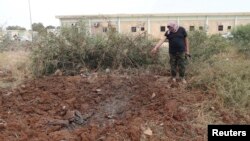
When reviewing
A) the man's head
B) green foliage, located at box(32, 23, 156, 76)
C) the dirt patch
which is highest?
the man's head

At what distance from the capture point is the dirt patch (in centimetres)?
496

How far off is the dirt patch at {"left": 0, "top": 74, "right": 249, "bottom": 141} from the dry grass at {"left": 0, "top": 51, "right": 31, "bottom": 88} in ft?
2.35

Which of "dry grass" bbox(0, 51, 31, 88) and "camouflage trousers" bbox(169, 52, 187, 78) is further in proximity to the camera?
"dry grass" bbox(0, 51, 31, 88)

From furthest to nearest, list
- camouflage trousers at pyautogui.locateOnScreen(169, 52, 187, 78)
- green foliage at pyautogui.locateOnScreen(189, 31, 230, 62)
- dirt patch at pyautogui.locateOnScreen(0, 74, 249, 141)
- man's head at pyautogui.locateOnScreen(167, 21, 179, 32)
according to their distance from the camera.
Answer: green foliage at pyautogui.locateOnScreen(189, 31, 230, 62)
camouflage trousers at pyautogui.locateOnScreen(169, 52, 187, 78)
man's head at pyautogui.locateOnScreen(167, 21, 179, 32)
dirt patch at pyautogui.locateOnScreen(0, 74, 249, 141)

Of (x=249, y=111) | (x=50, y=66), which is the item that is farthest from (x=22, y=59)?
(x=249, y=111)

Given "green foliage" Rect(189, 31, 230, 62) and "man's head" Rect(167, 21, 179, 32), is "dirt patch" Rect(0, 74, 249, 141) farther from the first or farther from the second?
"green foliage" Rect(189, 31, 230, 62)

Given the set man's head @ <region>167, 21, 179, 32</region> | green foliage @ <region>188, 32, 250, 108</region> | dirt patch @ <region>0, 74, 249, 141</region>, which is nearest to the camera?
dirt patch @ <region>0, 74, 249, 141</region>

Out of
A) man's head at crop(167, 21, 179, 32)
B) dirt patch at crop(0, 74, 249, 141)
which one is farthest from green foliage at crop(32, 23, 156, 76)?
man's head at crop(167, 21, 179, 32)

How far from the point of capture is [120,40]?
883 cm

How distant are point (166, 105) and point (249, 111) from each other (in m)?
1.50

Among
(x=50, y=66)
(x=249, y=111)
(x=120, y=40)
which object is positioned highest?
(x=120, y=40)

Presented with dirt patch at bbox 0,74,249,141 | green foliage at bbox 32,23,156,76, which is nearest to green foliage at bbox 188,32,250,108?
dirt patch at bbox 0,74,249,141

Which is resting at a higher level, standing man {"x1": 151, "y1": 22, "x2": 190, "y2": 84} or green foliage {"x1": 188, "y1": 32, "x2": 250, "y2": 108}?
standing man {"x1": 151, "y1": 22, "x2": 190, "y2": 84}

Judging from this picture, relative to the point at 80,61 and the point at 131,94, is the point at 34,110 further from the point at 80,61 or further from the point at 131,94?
the point at 80,61
